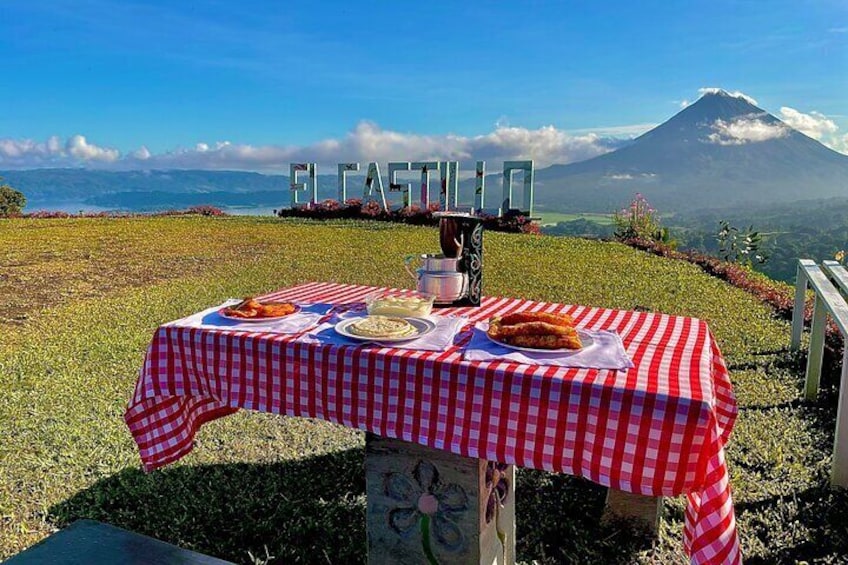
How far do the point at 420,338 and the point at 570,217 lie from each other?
1493 centimetres

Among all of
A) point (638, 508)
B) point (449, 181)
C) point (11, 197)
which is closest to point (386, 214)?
point (449, 181)

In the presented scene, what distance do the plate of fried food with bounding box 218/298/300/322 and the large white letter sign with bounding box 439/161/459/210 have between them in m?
14.7

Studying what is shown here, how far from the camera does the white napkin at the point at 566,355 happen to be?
5.17 ft

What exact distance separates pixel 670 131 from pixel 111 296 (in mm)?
148237

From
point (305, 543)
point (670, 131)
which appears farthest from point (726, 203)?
point (305, 543)

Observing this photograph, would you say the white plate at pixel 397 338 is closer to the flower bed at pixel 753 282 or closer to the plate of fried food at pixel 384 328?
the plate of fried food at pixel 384 328

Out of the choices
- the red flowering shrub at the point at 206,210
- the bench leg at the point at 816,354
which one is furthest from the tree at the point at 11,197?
the bench leg at the point at 816,354

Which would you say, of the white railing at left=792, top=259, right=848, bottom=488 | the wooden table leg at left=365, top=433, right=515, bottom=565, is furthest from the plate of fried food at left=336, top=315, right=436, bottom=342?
the white railing at left=792, top=259, right=848, bottom=488

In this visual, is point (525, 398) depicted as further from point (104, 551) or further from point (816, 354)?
point (816, 354)

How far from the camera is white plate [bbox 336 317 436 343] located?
5.68 feet

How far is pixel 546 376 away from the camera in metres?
1.50

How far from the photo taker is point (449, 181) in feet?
55.3

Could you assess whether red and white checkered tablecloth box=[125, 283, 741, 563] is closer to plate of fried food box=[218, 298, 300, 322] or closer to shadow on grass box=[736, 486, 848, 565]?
plate of fried food box=[218, 298, 300, 322]

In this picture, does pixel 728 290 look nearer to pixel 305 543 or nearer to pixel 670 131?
pixel 305 543
